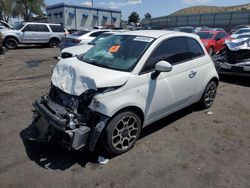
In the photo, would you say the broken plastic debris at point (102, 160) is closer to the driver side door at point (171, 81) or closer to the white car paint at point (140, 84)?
the white car paint at point (140, 84)

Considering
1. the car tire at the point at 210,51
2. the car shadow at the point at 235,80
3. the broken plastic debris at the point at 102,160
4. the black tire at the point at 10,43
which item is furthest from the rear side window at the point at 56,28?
the broken plastic debris at the point at 102,160

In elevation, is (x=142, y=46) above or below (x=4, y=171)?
above

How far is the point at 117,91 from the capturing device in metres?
3.28

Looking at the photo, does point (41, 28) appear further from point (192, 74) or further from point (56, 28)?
point (192, 74)

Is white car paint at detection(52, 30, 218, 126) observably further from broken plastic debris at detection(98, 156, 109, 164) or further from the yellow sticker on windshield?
broken plastic debris at detection(98, 156, 109, 164)

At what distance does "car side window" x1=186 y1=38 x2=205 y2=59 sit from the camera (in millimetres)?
4609

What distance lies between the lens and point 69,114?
3.22 meters

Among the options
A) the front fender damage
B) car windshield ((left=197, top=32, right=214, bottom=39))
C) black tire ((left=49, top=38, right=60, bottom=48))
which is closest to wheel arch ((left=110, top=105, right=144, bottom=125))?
the front fender damage

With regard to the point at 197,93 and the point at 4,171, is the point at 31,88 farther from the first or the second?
the point at 197,93

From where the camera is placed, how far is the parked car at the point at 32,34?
1590 cm

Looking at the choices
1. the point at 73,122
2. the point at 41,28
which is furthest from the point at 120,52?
the point at 41,28

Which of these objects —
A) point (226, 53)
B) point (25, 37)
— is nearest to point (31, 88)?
point (226, 53)

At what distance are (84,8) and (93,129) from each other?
49.5 meters

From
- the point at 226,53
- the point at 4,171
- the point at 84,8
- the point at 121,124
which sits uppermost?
the point at 84,8
